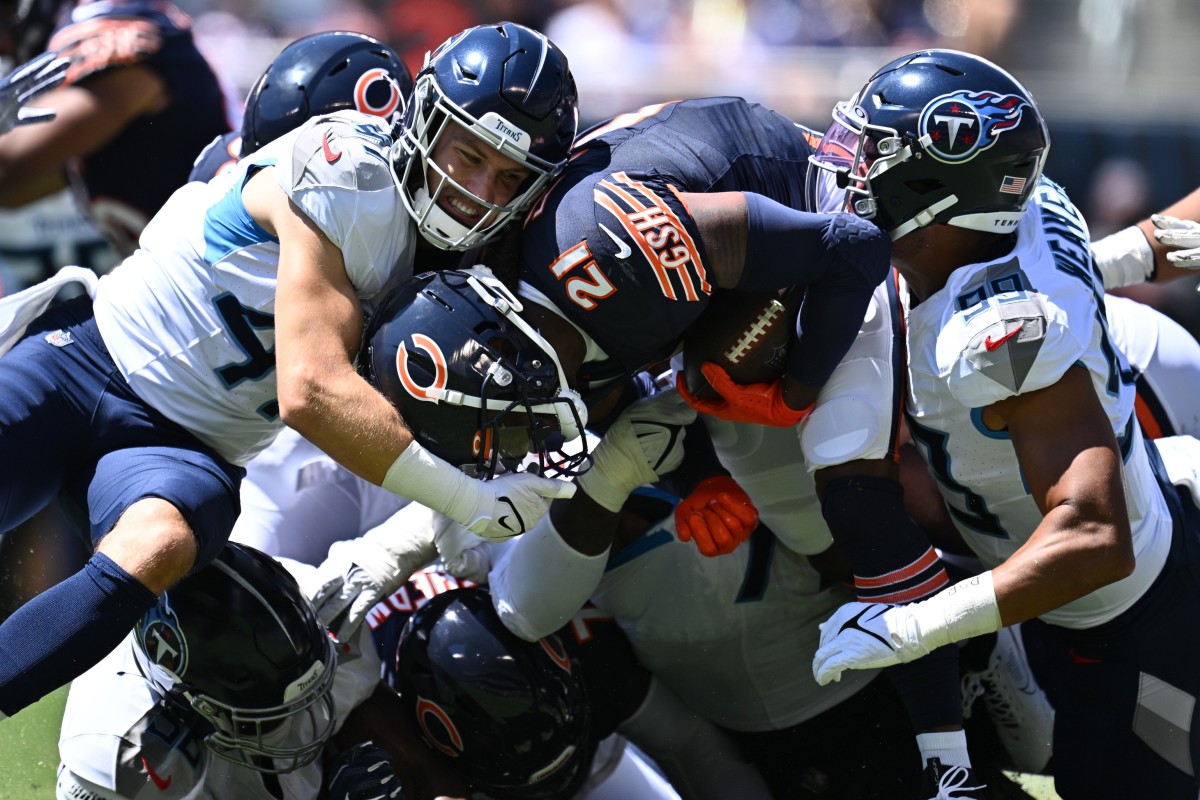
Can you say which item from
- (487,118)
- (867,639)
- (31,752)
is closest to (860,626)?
(867,639)

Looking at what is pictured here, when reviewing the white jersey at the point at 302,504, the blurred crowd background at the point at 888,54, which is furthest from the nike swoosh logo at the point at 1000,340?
the blurred crowd background at the point at 888,54

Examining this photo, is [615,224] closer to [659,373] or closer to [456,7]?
[659,373]

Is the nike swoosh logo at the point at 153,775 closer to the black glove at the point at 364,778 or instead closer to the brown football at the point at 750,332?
the black glove at the point at 364,778

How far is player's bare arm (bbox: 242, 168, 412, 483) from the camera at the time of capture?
2.73m

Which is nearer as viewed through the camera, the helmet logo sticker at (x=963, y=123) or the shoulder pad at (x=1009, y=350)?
the shoulder pad at (x=1009, y=350)

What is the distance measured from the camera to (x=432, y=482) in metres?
2.78

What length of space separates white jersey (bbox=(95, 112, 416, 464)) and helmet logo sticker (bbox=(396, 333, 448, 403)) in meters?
0.29

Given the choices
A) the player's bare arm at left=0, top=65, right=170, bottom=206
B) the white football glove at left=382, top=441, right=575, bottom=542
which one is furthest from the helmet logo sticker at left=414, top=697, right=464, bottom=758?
the player's bare arm at left=0, top=65, right=170, bottom=206

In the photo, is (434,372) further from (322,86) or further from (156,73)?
(156,73)

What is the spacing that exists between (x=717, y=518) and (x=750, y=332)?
49 centimetres

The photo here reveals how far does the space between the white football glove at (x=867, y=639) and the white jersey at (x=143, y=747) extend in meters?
1.11

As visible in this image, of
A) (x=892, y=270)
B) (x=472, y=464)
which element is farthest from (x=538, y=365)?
(x=892, y=270)

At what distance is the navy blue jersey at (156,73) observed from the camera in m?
4.91

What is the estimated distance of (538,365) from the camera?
2.83 metres
